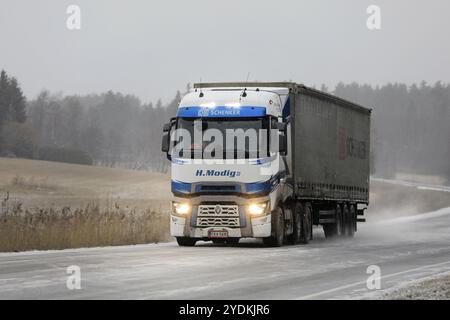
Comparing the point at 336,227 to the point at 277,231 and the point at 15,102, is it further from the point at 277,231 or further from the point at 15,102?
the point at 15,102

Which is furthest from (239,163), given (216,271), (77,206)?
(77,206)

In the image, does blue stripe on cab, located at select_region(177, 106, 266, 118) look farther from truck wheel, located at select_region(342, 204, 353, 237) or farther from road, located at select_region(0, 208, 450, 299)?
truck wheel, located at select_region(342, 204, 353, 237)

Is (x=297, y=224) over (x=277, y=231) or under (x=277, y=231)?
under

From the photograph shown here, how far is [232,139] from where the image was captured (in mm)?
22766

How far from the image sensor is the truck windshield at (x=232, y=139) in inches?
894

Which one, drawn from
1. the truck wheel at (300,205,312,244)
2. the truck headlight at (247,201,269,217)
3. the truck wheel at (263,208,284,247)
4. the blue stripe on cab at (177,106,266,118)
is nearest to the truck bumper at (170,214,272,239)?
the truck headlight at (247,201,269,217)

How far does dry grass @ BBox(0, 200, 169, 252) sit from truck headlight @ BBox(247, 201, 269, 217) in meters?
3.87

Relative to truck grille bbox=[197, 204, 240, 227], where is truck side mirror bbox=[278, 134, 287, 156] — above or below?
above

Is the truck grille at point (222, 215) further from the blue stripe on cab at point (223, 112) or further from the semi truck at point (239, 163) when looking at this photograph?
the blue stripe on cab at point (223, 112)

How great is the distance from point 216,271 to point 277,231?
7.69 meters

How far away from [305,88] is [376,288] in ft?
42.0

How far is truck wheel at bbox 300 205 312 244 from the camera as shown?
25.9 meters
